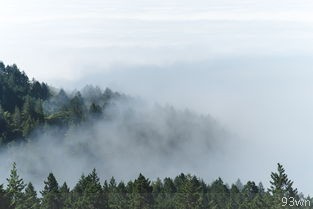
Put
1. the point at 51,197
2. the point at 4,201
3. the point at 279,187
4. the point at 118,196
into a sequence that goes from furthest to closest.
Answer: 1. the point at 118,196
2. the point at 51,197
3. the point at 279,187
4. the point at 4,201

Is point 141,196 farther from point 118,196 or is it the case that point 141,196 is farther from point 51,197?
point 51,197

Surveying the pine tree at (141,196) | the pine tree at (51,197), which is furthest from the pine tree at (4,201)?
the pine tree at (141,196)

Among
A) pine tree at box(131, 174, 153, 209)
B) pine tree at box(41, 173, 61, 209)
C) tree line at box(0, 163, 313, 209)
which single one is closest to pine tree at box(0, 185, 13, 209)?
tree line at box(0, 163, 313, 209)

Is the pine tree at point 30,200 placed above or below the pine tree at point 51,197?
below

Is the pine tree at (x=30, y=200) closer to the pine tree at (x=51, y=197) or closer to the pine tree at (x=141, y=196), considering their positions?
the pine tree at (x=51, y=197)

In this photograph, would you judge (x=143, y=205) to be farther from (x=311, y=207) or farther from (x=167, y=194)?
(x=167, y=194)

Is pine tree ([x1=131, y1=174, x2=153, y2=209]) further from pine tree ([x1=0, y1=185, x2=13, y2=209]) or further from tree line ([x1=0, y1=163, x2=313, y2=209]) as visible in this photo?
pine tree ([x1=0, y1=185, x2=13, y2=209])

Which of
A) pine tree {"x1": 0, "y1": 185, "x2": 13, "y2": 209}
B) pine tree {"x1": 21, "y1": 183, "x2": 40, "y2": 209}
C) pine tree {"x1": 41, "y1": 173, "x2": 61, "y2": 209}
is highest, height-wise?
pine tree {"x1": 41, "y1": 173, "x2": 61, "y2": 209}

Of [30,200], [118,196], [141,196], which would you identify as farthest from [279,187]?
[30,200]

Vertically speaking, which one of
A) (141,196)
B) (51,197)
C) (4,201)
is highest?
(51,197)

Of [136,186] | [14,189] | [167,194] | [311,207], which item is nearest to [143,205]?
[136,186]

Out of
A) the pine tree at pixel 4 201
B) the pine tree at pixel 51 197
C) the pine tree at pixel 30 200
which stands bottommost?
the pine tree at pixel 4 201

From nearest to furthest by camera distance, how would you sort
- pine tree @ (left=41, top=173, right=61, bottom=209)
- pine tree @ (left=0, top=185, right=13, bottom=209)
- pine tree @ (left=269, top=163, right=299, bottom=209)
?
pine tree @ (left=0, top=185, right=13, bottom=209) < pine tree @ (left=269, top=163, right=299, bottom=209) < pine tree @ (left=41, top=173, right=61, bottom=209)

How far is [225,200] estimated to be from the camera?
5527 inches
